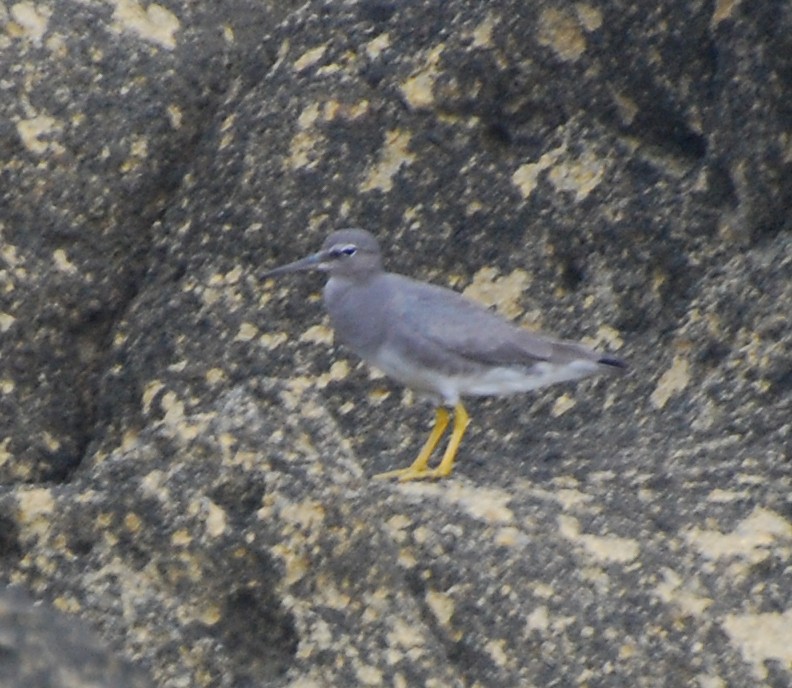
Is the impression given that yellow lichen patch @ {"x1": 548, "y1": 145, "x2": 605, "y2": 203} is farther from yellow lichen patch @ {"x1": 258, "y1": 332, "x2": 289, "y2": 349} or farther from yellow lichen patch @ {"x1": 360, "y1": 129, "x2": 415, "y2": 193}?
yellow lichen patch @ {"x1": 258, "y1": 332, "x2": 289, "y2": 349}

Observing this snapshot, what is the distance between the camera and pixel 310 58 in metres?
8.88

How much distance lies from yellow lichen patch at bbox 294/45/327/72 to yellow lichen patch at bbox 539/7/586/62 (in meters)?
1.13

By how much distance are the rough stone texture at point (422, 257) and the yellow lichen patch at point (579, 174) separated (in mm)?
15

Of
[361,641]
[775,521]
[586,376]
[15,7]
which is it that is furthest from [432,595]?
[15,7]

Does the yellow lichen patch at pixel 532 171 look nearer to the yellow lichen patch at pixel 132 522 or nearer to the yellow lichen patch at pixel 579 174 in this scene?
the yellow lichen patch at pixel 579 174

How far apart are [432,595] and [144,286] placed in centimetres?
A: 323

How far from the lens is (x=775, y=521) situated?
6941mm

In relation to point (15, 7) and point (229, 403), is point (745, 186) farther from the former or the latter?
point (15, 7)

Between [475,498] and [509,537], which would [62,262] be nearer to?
[475,498]

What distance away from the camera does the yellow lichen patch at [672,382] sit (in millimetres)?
7988

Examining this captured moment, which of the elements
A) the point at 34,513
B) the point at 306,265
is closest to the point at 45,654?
the point at 34,513

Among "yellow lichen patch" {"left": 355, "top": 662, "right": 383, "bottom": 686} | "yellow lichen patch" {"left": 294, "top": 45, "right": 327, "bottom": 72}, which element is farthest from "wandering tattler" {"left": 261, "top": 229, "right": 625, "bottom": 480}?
"yellow lichen patch" {"left": 355, "top": 662, "right": 383, "bottom": 686}

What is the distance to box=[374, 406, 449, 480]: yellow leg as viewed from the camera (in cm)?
784

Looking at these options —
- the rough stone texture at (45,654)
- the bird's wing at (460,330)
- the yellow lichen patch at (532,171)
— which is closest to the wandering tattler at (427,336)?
the bird's wing at (460,330)
